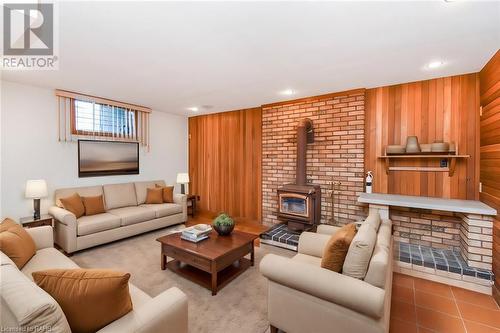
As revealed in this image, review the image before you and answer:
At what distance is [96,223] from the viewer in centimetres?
349

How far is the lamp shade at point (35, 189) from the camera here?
3307 millimetres

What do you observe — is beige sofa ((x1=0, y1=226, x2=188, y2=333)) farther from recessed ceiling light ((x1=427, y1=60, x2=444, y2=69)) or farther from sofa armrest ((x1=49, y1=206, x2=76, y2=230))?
recessed ceiling light ((x1=427, y1=60, x2=444, y2=69))

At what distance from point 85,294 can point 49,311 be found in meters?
0.16

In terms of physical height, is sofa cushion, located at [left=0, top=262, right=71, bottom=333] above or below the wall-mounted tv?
below

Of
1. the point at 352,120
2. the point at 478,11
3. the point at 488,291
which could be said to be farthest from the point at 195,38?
the point at 488,291

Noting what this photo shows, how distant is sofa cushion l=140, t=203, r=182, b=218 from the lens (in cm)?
433

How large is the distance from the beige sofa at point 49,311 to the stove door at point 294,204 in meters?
2.65

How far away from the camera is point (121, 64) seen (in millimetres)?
2746

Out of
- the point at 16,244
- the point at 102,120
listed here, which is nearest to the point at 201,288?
the point at 16,244

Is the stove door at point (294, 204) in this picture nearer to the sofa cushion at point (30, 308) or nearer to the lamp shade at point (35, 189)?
the sofa cushion at point (30, 308)

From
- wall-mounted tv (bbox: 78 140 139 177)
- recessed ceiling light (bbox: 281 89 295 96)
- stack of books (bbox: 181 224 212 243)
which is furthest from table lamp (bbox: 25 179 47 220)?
recessed ceiling light (bbox: 281 89 295 96)

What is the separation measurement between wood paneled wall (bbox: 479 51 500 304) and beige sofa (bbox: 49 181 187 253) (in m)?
4.62

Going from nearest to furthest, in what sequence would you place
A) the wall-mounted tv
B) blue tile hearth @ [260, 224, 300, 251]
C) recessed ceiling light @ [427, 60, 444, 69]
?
recessed ceiling light @ [427, 60, 444, 69] < blue tile hearth @ [260, 224, 300, 251] < the wall-mounted tv

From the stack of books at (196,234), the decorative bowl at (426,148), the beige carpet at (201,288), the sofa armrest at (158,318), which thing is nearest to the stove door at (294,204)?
the beige carpet at (201,288)
